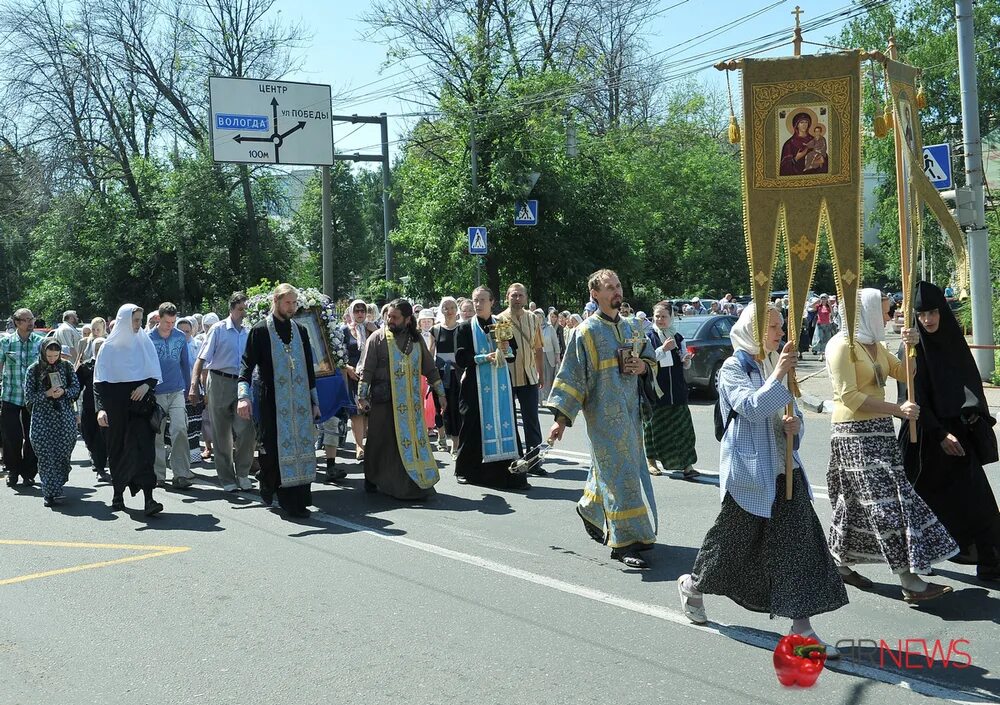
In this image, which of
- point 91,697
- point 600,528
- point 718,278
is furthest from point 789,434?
point 718,278

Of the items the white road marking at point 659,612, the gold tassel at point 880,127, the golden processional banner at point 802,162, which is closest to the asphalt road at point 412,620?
the white road marking at point 659,612

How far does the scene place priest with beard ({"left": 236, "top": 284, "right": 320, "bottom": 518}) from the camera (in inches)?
353

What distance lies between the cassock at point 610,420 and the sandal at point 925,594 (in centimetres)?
162

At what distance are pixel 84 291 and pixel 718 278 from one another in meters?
25.5

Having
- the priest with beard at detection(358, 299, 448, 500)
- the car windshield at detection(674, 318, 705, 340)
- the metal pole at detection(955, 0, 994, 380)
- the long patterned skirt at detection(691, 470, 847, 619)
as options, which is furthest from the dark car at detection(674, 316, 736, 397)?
the long patterned skirt at detection(691, 470, 847, 619)

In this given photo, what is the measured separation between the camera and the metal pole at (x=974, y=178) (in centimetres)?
1498

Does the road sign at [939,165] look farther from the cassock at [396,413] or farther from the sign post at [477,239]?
the sign post at [477,239]

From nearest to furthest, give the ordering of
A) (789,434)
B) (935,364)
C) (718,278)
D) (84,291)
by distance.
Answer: (789,434) < (935,364) < (84,291) < (718,278)

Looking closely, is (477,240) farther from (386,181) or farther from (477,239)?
(386,181)

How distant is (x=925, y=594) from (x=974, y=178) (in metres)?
10.8

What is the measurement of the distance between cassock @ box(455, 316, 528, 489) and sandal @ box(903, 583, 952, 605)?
460 centimetres

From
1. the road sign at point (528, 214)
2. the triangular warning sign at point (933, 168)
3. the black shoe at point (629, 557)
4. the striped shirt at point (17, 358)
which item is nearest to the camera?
the black shoe at point (629, 557)

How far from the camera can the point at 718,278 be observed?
149 feet

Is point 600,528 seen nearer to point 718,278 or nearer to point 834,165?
point 834,165
